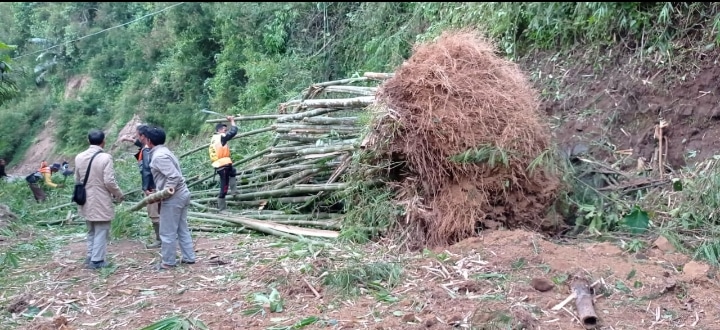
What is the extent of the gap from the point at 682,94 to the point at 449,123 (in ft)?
9.72

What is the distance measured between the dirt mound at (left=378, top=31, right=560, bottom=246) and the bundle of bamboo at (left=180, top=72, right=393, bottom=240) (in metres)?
0.76

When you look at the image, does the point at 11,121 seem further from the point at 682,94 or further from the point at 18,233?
the point at 682,94

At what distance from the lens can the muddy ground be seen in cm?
504

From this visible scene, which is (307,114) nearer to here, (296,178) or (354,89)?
(354,89)

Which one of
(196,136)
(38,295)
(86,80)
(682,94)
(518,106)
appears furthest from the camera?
(86,80)

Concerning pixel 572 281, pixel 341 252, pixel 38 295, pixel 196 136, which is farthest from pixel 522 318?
pixel 196 136

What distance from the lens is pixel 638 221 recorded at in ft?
21.8

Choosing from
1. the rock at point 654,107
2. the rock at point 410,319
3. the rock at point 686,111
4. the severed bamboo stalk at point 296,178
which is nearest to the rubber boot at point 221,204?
the severed bamboo stalk at point 296,178

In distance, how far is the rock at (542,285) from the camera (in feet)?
17.5

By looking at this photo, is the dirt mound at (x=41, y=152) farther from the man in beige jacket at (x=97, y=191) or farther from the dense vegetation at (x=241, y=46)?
the man in beige jacket at (x=97, y=191)

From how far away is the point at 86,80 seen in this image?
3091 centimetres

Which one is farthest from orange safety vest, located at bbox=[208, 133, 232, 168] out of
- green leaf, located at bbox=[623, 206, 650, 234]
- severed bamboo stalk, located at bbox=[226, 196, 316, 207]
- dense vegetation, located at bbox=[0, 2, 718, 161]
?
green leaf, located at bbox=[623, 206, 650, 234]

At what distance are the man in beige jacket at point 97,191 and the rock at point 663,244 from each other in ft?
15.9

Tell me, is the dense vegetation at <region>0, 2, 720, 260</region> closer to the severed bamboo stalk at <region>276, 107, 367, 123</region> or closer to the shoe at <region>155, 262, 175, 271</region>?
the severed bamboo stalk at <region>276, 107, 367, 123</region>
